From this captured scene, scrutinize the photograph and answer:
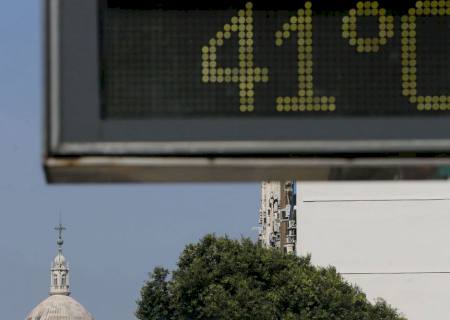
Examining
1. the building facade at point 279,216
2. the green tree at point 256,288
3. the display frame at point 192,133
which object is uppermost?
the display frame at point 192,133

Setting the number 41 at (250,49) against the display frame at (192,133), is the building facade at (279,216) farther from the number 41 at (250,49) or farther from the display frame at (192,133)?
the display frame at (192,133)

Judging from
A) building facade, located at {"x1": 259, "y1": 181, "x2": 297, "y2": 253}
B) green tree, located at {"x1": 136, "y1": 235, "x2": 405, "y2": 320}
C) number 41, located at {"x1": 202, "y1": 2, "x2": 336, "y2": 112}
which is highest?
number 41, located at {"x1": 202, "y1": 2, "x2": 336, "y2": 112}

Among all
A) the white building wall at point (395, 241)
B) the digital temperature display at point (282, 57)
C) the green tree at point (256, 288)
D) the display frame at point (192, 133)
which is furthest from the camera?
the white building wall at point (395, 241)

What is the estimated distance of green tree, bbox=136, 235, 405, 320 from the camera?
86562 millimetres

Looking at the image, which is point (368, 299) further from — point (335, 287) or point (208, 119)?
point (208, 119)

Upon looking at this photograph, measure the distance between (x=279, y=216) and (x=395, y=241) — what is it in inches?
778

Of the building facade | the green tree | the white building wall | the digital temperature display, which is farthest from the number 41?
the building facade

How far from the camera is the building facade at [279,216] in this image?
10881 cm

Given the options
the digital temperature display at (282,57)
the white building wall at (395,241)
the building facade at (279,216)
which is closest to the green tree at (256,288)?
the white building wall at (395,241)

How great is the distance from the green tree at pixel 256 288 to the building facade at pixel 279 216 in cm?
901

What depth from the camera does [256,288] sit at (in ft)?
286

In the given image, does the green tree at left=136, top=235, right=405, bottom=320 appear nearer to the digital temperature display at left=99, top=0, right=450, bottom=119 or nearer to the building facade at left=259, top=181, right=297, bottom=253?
the building facade at left=259, top=181, right=297, bottom=253

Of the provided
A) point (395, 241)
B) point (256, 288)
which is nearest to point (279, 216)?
point (395, 241)

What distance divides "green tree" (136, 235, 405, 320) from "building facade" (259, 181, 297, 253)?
9013mm
